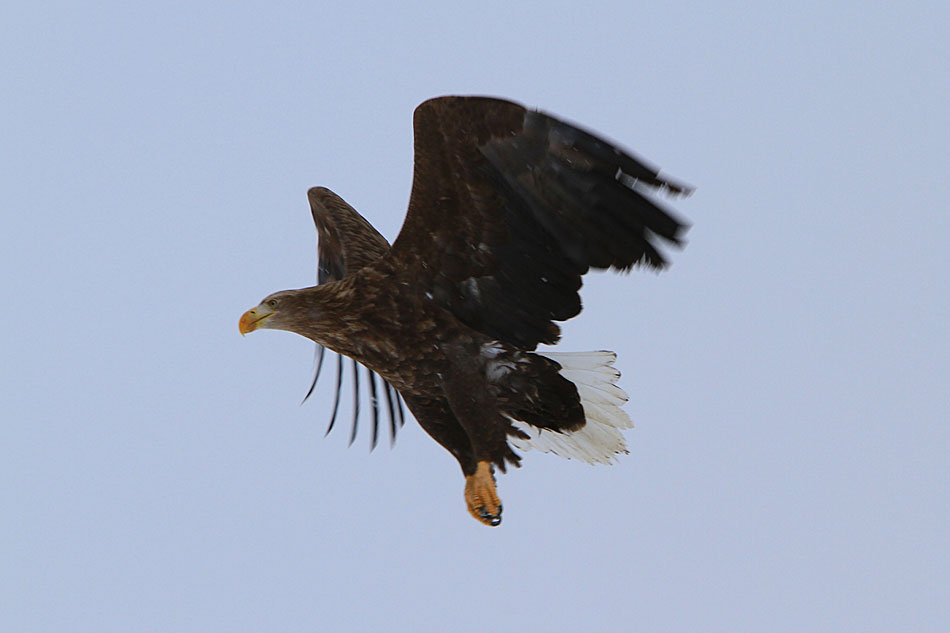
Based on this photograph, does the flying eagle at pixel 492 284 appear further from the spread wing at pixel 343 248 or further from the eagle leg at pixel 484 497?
the spread wing at pixel 343 248

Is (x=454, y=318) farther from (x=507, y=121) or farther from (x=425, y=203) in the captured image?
(x=507, y=121)

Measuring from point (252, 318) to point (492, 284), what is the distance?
107 cm

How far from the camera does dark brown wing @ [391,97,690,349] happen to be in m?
3.96

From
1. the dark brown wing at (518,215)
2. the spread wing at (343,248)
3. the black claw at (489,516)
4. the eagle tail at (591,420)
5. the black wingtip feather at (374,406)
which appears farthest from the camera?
the black wingtip feather at (374,406)

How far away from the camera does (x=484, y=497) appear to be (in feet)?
15.0

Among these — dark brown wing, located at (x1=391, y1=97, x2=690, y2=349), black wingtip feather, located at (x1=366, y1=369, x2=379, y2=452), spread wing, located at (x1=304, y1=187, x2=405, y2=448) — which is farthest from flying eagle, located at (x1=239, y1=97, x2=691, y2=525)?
black wingtip feather, located at (x1=366, y1=369, x2=379, y2=452)

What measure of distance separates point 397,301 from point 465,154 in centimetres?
78

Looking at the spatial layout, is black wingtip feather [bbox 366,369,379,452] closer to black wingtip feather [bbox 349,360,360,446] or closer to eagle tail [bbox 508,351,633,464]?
black wingtip feather [bbox 349,360,360,446]

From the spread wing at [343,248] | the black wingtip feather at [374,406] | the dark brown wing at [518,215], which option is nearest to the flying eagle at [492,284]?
the dark brown wing at [518,215]

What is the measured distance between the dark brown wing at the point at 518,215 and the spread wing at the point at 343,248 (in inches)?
33.1

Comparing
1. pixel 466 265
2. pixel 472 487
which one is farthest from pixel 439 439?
pixel 466 265

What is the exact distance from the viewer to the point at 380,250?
5.51 m

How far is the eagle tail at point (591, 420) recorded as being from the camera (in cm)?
517

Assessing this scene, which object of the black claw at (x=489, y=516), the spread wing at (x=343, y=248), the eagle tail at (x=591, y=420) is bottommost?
the black claw at (x=489, y=516)
